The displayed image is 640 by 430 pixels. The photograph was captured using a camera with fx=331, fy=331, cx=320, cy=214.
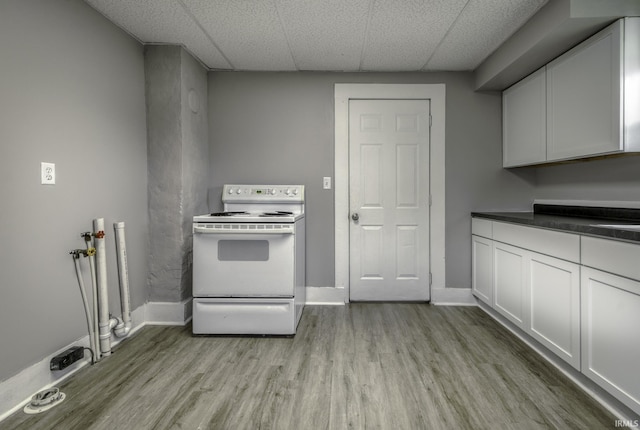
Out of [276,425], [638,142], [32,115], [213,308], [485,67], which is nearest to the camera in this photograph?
[276,425]

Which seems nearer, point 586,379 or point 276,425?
point 276,425

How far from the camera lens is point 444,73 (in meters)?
2.97

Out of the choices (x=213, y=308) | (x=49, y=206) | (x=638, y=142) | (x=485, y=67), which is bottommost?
(x=213, y=308)

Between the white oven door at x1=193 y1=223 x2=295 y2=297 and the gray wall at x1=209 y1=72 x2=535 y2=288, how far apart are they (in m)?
0.77

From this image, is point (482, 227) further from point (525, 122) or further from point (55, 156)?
point (55, 156)

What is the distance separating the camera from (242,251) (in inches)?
90.0

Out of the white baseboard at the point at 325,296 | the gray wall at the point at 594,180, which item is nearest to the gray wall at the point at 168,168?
the white baseboard at the point at 325,296

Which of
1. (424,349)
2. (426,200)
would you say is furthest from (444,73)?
(424,349)

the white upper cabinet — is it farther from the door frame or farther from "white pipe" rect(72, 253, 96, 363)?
"white pipe" rect(72, 253, 96, 363)

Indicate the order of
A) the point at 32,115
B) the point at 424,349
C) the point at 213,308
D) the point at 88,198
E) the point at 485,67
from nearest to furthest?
the point at 32,115, the point at 88,198, the point at 424,349, the point at 213,308, the point at 485,67

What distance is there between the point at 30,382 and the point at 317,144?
8.01 ft

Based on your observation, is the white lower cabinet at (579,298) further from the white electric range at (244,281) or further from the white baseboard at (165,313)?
the white baseboard at (165,313)

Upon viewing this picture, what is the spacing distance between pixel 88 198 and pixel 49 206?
0.92ft

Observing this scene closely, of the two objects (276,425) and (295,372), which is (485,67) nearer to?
(295,372)
